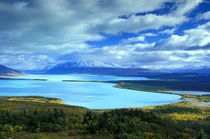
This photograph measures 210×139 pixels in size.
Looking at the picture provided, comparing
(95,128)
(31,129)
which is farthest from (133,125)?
(31,129)

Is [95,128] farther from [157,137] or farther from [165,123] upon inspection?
[165,123]

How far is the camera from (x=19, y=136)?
19.2m

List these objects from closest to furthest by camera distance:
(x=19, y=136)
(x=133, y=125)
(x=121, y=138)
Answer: (x=121, y=138) < (x=19, y=136) < (x=133, y=125)

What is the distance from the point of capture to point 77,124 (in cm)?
2559

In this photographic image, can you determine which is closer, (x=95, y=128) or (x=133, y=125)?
(x=95, y=128)

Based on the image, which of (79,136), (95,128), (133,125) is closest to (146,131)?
(133,125)

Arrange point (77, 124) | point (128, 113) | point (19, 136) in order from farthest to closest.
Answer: point (128, 113) → point (77, 124) → point (19, 136)

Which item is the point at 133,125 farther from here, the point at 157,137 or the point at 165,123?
the point at 165,123

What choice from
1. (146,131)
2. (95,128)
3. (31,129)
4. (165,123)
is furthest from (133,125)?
(31,129)

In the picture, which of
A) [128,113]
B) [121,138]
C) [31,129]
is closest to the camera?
[121,138]

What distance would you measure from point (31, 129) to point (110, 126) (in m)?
9.48

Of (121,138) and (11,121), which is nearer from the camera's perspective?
(121,138)

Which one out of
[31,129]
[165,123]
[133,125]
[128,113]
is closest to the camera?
[31,129]

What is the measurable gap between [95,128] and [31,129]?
7.65 m
